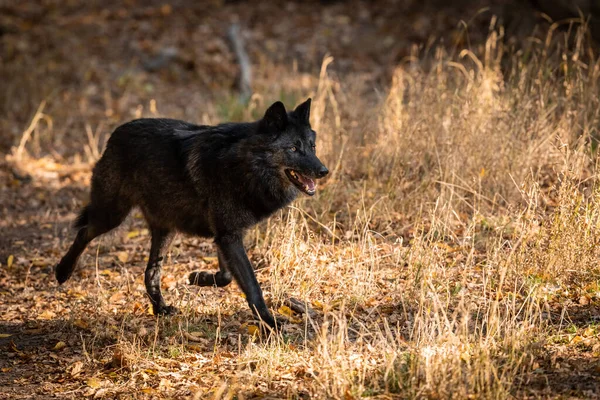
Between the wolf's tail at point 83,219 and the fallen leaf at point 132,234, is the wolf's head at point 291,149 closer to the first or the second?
the wolf's tail at point 83,219

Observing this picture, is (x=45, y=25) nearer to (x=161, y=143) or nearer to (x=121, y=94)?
(x=121, y=94)

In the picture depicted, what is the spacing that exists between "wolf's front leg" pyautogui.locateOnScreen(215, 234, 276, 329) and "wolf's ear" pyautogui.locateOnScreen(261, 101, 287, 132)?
851 mm

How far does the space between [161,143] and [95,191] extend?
0.87m

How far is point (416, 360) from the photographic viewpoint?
4.02 metres

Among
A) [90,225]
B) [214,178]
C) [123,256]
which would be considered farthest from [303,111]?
[123,256]

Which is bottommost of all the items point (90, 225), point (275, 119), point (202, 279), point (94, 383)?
point (94, 383)

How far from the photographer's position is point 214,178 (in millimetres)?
5367

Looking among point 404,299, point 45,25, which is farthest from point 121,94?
point 404,299

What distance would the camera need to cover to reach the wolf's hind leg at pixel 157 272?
5.73m

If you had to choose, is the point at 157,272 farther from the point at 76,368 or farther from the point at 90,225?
the point at 76,368

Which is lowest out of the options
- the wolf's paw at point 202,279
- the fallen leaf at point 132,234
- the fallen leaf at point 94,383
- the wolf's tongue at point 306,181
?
the fallen leaf at point 94,383

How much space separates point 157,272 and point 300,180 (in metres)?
1.53

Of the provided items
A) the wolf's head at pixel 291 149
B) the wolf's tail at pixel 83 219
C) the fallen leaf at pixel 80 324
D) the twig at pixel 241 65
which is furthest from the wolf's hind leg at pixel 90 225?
the twig at pixel 241 65

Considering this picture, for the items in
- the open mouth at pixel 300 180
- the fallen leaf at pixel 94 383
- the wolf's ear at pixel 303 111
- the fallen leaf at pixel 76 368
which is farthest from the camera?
the wolf's ear at pixel 303 111
